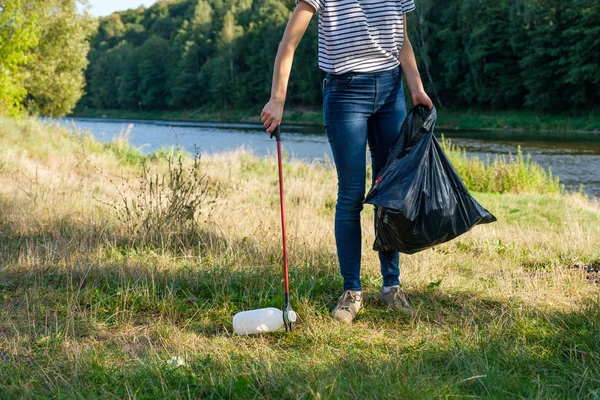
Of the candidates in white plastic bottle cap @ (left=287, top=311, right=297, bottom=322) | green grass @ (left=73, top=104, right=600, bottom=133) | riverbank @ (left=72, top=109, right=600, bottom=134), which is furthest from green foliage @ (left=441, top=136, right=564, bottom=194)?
green grass @ (left=73, top=104, right=600, bottom=133)

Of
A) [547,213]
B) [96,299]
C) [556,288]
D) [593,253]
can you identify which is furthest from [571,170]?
[96,299]

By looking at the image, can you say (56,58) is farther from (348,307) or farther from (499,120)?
(348,307)

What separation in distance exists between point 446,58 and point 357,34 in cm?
4515

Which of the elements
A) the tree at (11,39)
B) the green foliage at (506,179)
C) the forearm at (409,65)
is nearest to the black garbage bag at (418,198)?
the forearm at (409,65)

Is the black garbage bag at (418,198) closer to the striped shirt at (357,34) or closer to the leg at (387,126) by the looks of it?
the leg at (387,126)

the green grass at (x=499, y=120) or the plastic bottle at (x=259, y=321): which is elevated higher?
the plastic bottle at (x=259, y=321)

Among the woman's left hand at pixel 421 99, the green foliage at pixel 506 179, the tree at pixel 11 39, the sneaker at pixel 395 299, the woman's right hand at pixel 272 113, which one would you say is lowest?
the green foliage at pixel 506 179

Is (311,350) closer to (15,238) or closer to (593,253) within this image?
(593,253)

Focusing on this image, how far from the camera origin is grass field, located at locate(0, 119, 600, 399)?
95.8 inches

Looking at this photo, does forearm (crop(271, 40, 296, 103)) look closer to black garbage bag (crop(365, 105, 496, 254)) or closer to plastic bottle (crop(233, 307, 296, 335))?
black garbage bag (crop(365, 105, 496, 254))

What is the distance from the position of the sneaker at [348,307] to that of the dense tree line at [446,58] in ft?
116

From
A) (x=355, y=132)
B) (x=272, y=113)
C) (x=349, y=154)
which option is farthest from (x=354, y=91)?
(x=272, y=113)

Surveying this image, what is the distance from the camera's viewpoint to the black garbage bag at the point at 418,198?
10.5 feet

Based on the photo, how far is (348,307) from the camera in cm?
332
